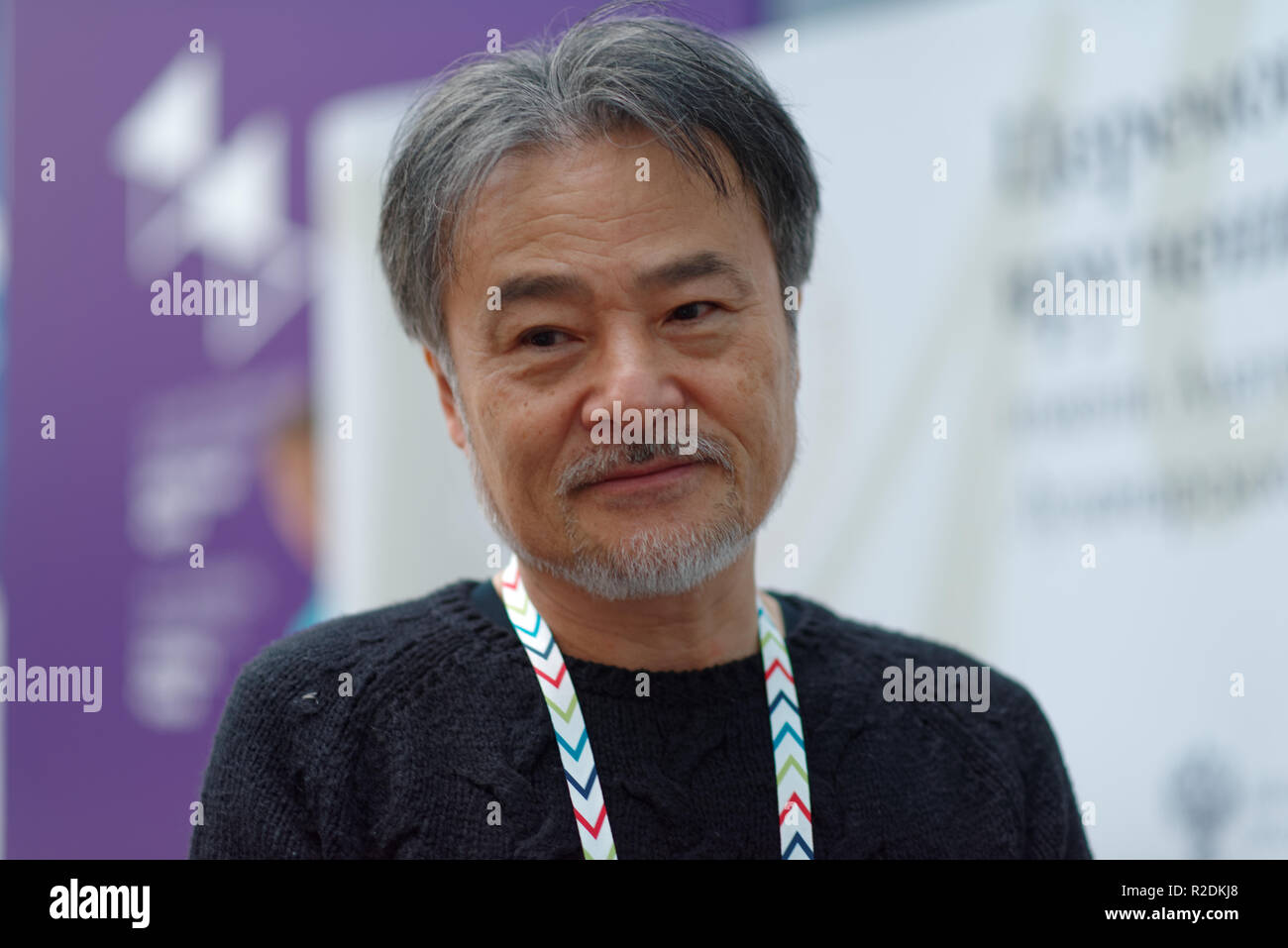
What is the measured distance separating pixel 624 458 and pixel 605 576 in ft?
0.48

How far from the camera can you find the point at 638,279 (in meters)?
1.36

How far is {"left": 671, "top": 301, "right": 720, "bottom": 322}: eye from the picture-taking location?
140cm

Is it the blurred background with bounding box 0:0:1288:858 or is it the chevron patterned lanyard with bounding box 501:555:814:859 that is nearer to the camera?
the chevron patterned lanyard with bounding box 501:555:814:859

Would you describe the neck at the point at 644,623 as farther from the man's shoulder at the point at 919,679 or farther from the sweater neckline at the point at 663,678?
the man's shoulder at the point at 919,679

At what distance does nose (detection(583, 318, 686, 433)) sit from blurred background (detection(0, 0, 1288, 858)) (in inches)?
33.9

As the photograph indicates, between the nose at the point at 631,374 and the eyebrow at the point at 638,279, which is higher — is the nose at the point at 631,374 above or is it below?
below

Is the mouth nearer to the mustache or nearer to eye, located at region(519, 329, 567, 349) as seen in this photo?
the mustache

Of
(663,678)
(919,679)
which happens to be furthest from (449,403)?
(919,679)

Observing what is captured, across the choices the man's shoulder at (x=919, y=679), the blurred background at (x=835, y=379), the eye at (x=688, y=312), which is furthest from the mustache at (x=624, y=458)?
the blurred background at (x=835, y=379)

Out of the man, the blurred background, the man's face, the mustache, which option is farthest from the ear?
the blurred background

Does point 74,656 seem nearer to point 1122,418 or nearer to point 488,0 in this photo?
point 488,0

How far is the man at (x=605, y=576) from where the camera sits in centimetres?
137

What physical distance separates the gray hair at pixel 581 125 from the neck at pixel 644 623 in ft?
1.01
